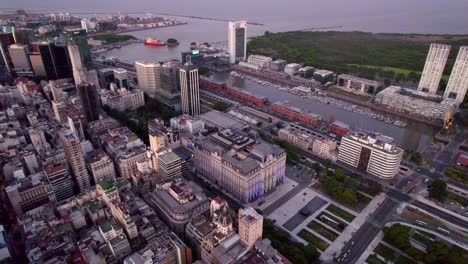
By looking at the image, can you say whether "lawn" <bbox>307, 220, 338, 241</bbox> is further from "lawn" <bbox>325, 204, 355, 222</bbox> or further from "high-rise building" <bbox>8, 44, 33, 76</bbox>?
"high-rise building" <bbox>8, 44, 33, 76</bbox>

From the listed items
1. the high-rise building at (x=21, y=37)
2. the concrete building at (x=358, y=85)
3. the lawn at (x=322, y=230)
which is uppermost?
the high-rise building at (x=21, y=37)

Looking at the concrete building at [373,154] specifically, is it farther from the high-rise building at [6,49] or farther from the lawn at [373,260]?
the high-rise building at [6,49]

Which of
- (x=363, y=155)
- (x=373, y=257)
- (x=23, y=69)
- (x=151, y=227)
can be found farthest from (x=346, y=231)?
(x=23, y=69)

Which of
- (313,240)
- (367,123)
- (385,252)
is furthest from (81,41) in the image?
(385,252)

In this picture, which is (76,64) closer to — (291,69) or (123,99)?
(123,99)

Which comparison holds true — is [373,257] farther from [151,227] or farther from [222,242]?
[151,227]

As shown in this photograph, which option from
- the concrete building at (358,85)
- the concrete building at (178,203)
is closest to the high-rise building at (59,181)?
the concrete building at (178,203)
